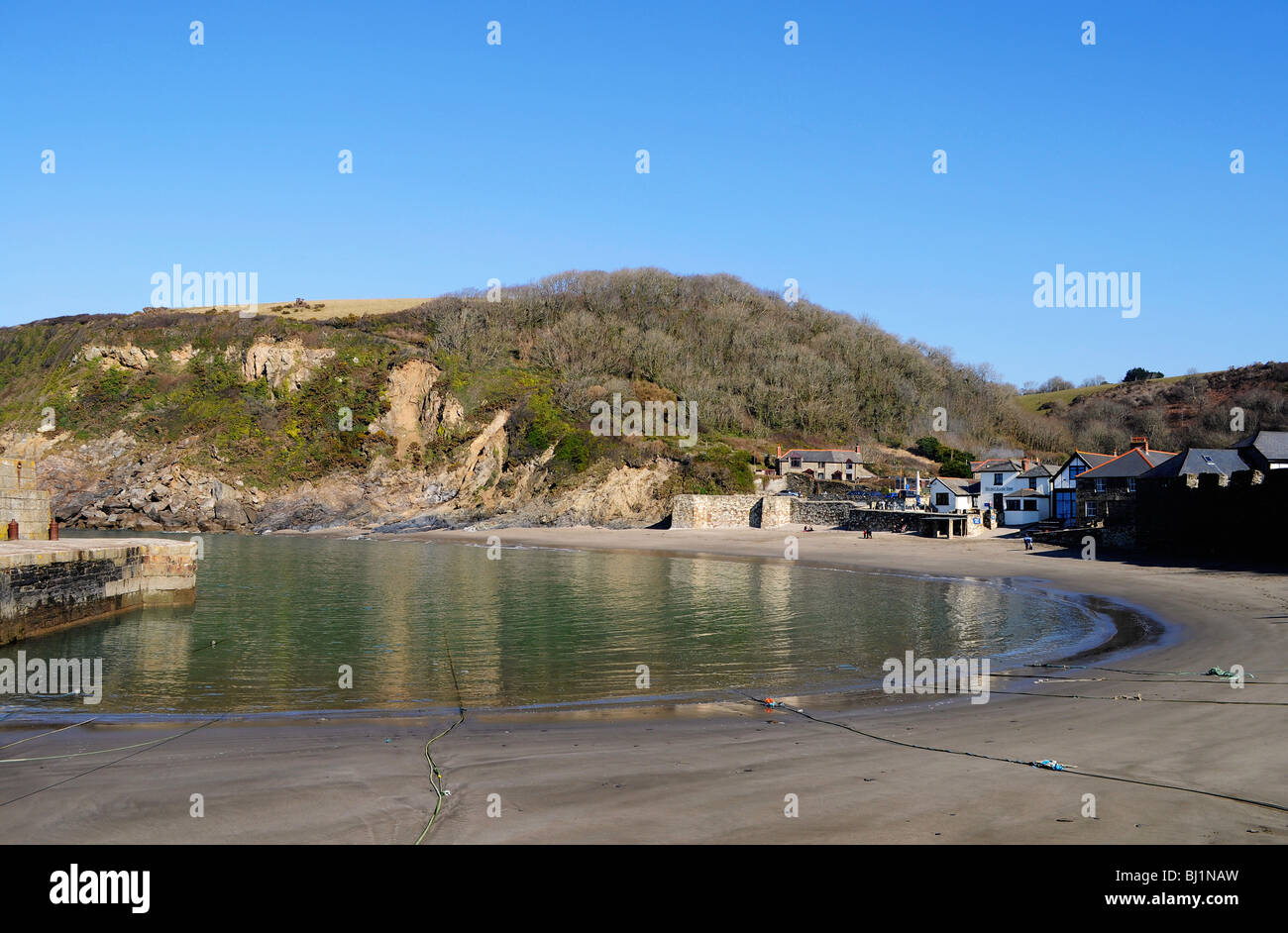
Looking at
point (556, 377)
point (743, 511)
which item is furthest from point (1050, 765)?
point (556, 377)

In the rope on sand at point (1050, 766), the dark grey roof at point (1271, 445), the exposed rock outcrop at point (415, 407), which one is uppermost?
the exposed rock outcrop at point (415, 407)

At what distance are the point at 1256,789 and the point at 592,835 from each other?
5.84 m

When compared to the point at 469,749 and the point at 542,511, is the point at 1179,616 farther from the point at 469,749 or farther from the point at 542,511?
the point at 542,511

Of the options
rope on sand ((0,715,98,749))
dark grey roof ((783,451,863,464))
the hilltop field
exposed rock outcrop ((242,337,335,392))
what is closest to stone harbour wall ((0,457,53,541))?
rope on sand ((0,715,98,749))

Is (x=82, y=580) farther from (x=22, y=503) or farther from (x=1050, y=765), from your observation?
(x=1050, y=765)

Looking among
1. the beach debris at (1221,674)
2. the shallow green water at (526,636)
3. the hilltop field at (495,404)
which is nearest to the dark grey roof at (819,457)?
the hilltop field at (495,404)

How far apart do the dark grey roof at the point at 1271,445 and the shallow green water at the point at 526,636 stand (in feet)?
56.0

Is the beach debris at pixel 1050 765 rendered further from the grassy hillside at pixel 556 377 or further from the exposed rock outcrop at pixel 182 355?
the exposed rock outcrop at pixel 182 355

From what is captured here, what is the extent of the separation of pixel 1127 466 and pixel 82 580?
158 ft

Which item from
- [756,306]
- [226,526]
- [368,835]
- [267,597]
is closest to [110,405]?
[226,526]

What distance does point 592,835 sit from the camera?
265 inches

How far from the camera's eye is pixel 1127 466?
47188mm

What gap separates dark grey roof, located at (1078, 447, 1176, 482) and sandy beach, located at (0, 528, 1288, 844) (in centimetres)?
3564

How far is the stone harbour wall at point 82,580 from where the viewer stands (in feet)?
62.1
